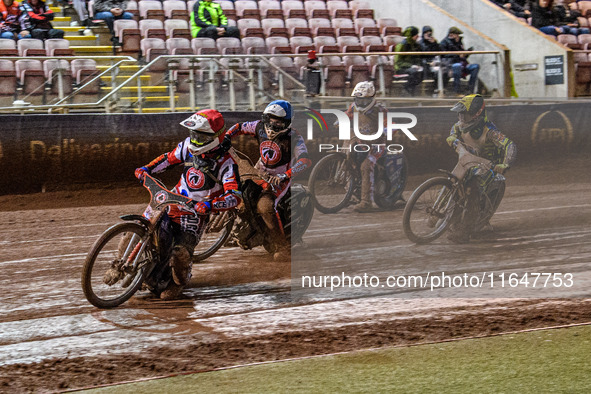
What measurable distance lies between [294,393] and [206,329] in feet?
5.25

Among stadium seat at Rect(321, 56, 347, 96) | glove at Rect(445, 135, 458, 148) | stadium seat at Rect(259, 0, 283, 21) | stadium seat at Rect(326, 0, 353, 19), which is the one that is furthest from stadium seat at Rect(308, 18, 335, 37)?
glove at Rect(445, 135, 458, 148)

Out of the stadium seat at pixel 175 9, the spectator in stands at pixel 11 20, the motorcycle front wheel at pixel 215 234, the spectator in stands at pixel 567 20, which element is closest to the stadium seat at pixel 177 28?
the stadium seat at pixel 175 9

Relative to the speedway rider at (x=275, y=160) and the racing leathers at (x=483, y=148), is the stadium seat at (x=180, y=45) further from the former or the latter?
the racing leathers at (x=483, y=148)

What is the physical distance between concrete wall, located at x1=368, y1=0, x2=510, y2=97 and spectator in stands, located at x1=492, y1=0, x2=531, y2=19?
130 cm

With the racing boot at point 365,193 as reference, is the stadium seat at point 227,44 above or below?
above

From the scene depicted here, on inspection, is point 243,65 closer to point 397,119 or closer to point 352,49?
point 352,49

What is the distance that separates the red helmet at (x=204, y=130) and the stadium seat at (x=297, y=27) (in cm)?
884

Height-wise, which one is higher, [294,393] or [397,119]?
[397,119]

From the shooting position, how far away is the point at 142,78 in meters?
11.6

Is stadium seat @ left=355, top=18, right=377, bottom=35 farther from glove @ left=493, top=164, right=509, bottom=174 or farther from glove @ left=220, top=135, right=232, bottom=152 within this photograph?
glove @ left=220, top=135, right=232, bottom=152

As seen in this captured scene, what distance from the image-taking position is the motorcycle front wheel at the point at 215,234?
8.07 m

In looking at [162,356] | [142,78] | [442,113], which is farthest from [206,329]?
[142,78]

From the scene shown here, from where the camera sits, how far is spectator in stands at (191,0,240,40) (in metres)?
14.2

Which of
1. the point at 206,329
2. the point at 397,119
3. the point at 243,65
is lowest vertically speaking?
the point at 206,329
